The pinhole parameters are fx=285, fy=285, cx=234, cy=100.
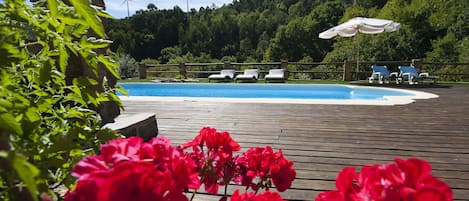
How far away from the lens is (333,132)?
3439 mm

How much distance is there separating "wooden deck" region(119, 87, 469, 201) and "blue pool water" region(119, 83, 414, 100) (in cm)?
388

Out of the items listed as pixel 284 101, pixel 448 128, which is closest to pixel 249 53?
pixel 284 101

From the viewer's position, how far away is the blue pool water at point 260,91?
9477 millimetres

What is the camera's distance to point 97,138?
0.74 m

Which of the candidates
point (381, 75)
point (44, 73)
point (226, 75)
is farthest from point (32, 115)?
point (226, 75)

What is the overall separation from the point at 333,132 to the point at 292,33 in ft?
85.4

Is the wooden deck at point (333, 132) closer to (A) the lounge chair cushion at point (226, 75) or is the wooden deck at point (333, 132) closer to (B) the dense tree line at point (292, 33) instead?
(A) the lounge chair cushion at point (226, 75)

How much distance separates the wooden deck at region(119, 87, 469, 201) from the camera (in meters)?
2.33

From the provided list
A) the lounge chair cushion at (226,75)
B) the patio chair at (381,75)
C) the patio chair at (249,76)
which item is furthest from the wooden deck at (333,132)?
the lounge chair cushion at (226,75)

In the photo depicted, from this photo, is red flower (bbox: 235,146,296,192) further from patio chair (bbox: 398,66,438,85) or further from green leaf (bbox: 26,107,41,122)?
patio chair (bbox: 398,66,438,85)

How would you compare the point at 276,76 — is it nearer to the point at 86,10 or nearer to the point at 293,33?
the point at 86,10

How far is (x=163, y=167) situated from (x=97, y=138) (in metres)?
0.30

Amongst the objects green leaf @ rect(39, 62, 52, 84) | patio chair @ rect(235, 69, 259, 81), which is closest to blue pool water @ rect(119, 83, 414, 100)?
patio chair @ rect(235, 69, 259, 81)

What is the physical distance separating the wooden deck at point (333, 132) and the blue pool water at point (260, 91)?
12.7 feet
